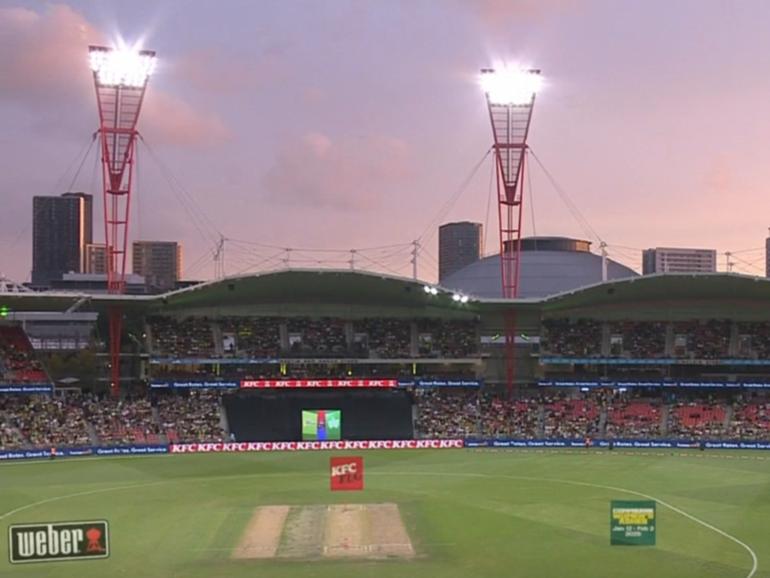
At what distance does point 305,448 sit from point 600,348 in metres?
30.8

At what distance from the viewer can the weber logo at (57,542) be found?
23484 mm

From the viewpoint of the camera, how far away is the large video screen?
70688mm

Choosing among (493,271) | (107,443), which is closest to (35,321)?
(493,271)

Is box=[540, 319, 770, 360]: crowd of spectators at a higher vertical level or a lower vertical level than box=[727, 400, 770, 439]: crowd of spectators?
higher

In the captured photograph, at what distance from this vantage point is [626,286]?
243 ft

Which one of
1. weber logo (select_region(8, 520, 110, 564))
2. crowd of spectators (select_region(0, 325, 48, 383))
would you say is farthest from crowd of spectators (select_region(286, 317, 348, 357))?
weber logo (select_region(8, 520, 110, 564))

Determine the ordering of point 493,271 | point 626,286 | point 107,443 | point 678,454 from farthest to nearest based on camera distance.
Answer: point 493,271, point 626,286, point 107,443, point 678,454

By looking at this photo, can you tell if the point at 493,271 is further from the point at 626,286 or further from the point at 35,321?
the point at 35,321

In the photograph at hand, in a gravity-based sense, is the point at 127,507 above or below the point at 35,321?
below

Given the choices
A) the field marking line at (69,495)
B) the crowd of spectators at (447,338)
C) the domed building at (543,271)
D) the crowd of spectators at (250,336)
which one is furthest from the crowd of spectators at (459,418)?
the domed building at (543,271)

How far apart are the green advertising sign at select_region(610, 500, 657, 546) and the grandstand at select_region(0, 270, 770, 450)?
42.9 metres

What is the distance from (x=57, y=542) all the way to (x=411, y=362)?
188ft

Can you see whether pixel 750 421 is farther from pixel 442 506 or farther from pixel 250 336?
pixel 250 336

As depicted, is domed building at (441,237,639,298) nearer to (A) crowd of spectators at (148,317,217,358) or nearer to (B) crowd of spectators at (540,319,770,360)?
(B) crowd of spectators at (540,319,770,360)
